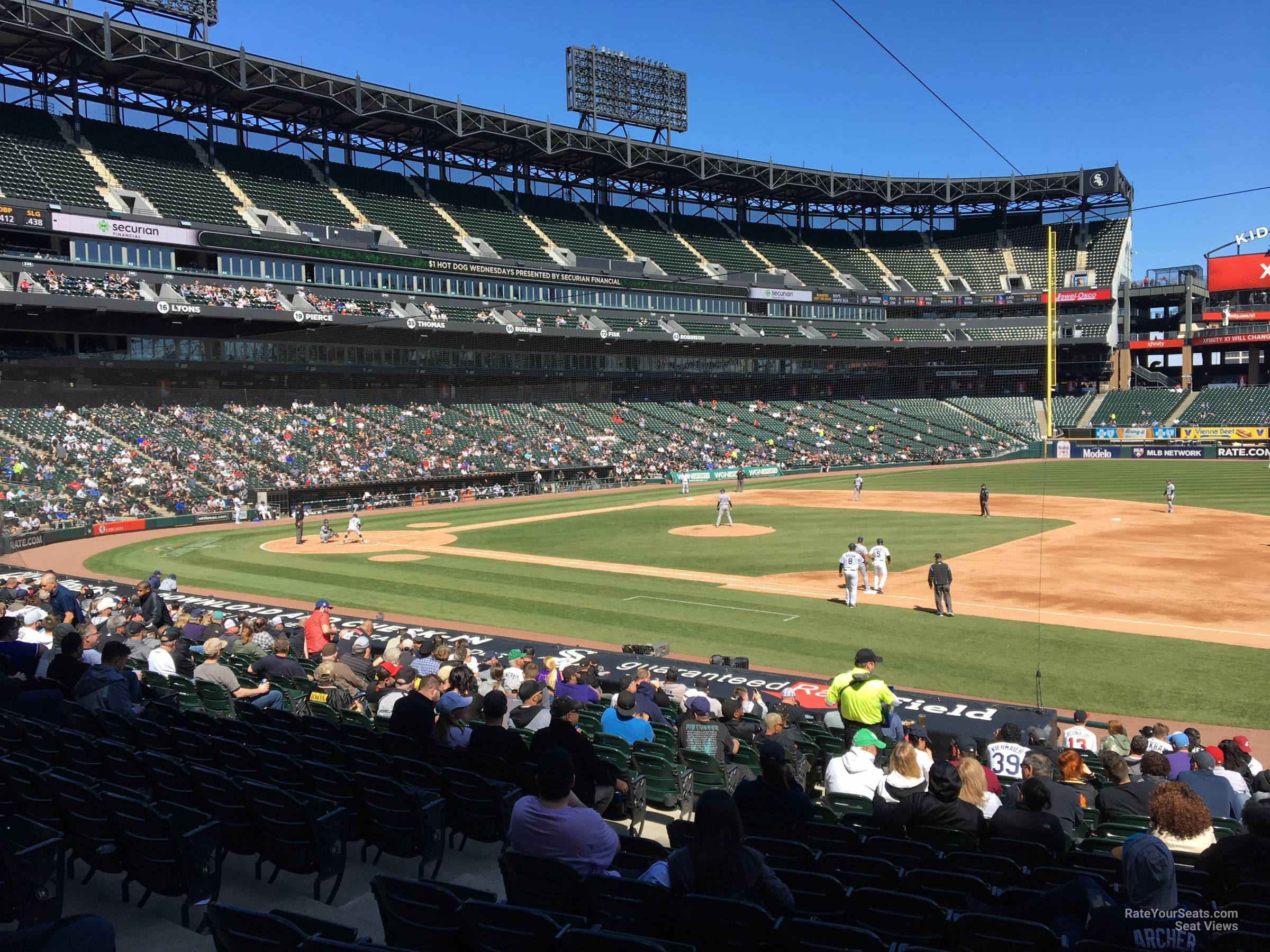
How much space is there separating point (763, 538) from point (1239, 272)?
75.8 meters

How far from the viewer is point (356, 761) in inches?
311

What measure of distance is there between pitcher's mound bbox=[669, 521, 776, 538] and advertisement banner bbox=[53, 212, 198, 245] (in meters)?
35.5

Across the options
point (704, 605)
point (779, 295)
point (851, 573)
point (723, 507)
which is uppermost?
point (779, 295)

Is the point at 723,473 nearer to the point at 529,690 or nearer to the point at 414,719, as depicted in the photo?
the point at 529,690

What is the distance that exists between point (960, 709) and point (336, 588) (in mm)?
18565

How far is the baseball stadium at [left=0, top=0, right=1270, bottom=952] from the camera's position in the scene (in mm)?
5891

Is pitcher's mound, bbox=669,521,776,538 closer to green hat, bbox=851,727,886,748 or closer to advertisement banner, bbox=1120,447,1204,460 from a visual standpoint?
green hat, bbox=851,727,886,748

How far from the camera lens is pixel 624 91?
280 ft

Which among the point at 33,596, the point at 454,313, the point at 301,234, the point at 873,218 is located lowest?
the point at 33,596

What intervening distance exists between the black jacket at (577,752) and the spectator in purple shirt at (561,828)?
150 cm

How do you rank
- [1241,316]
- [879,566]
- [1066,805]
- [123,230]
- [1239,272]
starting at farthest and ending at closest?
[1239,272]
[1241,316]
[123,230]
[879,566]
[1066,805]

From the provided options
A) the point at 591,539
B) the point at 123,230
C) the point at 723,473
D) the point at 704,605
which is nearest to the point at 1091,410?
the point at 723,473

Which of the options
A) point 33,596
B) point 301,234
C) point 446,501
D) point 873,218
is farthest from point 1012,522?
point 873,218

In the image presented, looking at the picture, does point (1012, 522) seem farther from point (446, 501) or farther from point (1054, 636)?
point (446, 501)
